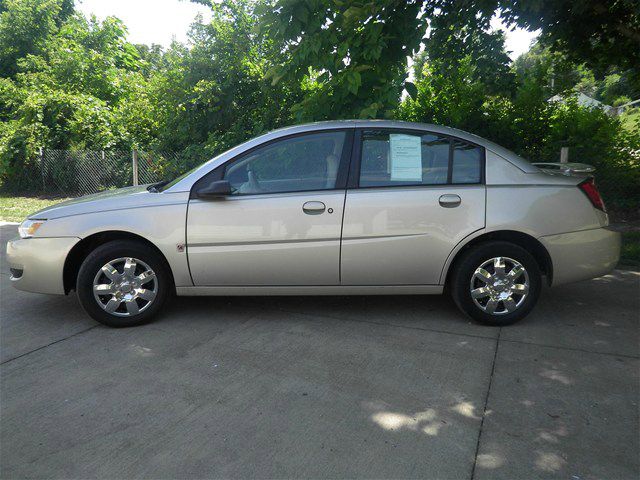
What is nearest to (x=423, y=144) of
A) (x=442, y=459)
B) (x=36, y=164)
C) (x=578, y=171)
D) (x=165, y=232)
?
(x=578, y=171)

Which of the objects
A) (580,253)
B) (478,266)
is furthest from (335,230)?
(580,253)

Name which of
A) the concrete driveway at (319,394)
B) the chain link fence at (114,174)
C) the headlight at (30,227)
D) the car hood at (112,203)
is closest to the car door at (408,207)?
the concrete driveway at (319,394)

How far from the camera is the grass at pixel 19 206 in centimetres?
1034

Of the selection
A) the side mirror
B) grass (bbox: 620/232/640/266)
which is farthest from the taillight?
the side mirror

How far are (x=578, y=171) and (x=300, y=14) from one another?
3108mm

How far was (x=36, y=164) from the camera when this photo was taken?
13.7 meters

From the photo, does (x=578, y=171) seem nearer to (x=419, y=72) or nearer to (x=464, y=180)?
(x=464, y=180)

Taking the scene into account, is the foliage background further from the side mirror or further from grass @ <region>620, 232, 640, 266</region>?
the side mirror

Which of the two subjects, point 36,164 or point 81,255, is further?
point 36,164

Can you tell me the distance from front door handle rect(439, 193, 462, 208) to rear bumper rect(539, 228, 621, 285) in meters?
0.76

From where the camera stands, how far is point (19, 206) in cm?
1179

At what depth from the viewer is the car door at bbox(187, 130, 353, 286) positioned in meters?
4.25

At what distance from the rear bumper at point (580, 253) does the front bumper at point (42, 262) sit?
12.9 ft

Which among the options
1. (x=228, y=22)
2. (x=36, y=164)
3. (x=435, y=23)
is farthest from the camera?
(x=36, y=164)
